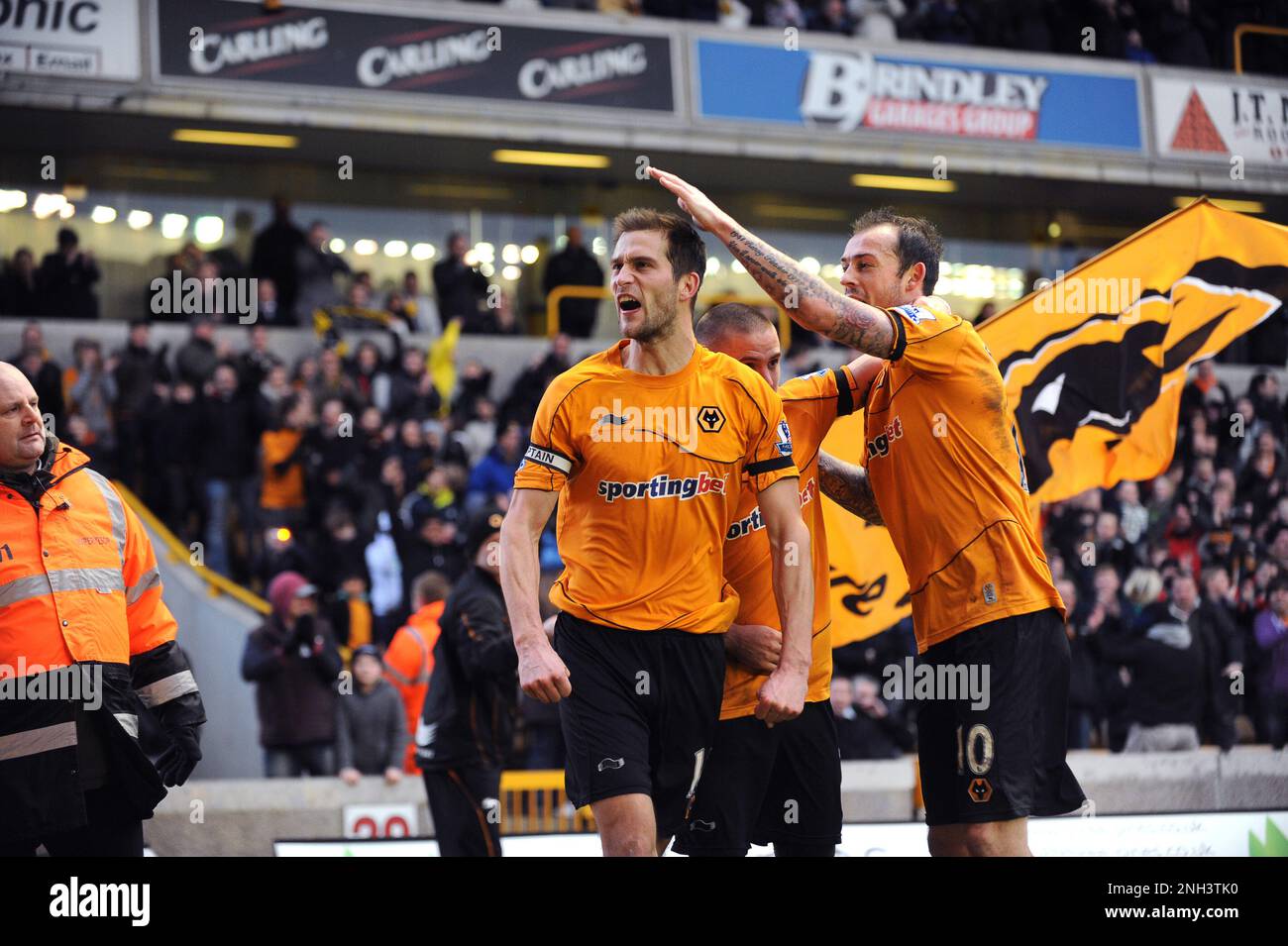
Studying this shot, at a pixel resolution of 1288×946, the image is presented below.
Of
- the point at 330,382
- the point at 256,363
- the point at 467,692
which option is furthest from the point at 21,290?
the point at 467,692

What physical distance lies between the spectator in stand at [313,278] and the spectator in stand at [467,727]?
Answer: 11562mm

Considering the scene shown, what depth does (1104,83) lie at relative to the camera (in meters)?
24.7

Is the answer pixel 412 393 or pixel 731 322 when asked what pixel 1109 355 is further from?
pixel 412 393

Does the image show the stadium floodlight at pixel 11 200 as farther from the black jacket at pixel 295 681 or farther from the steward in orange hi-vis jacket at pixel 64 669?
the steward in orange hi-vis jacket at pixel 64 669

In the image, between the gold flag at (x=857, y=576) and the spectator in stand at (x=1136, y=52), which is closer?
the gold flag at (x=857, y=576)

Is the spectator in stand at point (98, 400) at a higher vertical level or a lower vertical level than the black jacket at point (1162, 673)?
higher

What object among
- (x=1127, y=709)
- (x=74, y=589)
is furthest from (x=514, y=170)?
(x=74, y=589)

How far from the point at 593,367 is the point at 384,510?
9632 mm

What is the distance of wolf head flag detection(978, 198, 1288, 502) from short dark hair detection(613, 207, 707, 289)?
260 cm

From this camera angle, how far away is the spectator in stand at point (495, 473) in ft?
51.7

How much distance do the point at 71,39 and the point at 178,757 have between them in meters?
15.2

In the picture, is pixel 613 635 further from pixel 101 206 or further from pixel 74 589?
pixel 101 206

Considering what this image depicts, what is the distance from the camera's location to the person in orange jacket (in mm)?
11000

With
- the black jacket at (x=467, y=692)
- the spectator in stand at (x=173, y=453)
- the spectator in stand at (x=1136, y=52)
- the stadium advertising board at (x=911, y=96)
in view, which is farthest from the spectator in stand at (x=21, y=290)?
the spectator in stand at (x=1136, y=52)
